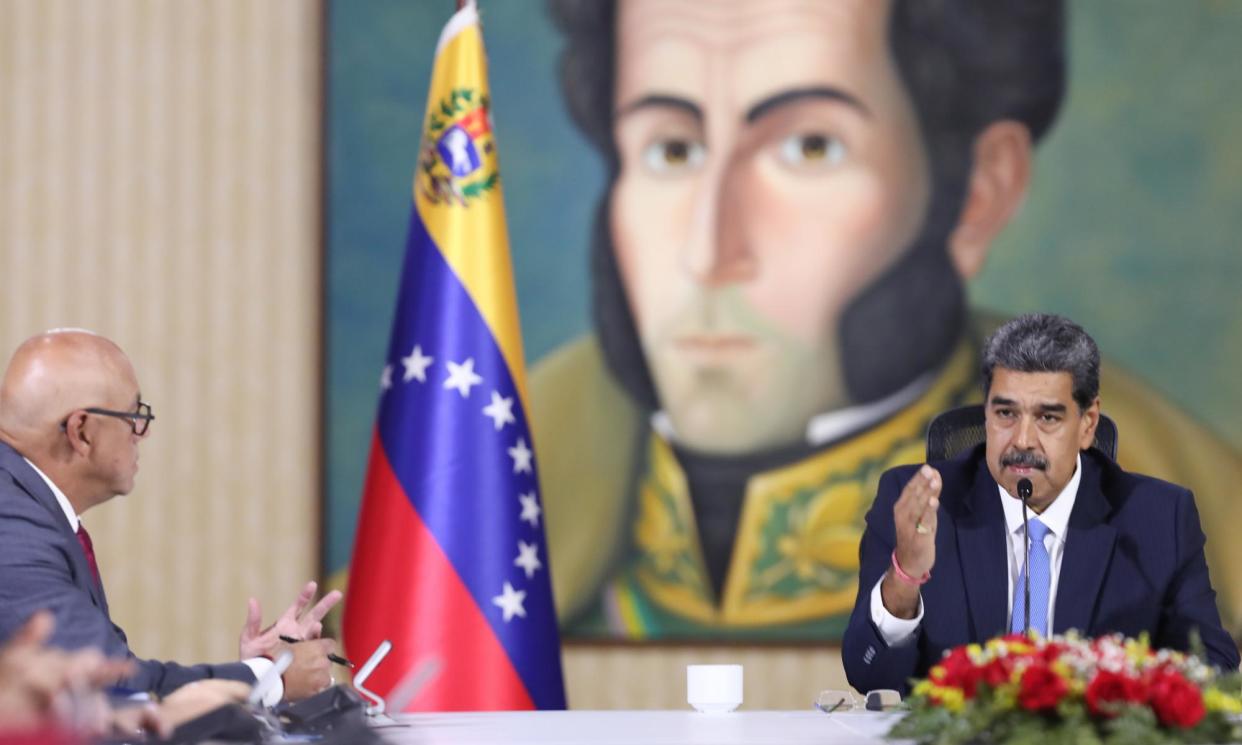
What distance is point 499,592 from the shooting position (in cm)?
361

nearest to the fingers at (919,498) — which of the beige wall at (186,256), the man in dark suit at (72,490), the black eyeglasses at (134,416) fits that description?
the man in dark suit at (72,490)

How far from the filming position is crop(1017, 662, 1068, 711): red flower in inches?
68.3

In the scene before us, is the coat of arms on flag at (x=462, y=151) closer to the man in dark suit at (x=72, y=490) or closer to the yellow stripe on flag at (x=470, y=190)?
the yellow stripe on flag at (x=470, y=190)

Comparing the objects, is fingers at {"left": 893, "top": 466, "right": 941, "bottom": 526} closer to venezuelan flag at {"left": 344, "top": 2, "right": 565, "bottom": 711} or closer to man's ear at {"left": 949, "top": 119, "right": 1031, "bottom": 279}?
venezuelan flag at {"left": 344, "top": 2, "right": 565, "bottom": 711}

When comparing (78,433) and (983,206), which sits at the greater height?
(983,206)

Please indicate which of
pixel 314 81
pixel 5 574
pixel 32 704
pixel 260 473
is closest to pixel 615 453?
pixel 260 473

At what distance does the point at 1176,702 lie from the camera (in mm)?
1728

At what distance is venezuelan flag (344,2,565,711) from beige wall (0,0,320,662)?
0.50 m

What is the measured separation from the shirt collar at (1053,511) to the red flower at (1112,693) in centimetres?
91

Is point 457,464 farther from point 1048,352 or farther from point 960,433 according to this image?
point 1048,352

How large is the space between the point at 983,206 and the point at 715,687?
198cm

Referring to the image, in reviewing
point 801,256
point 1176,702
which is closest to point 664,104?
point 801,256

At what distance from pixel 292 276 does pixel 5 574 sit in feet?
6.75

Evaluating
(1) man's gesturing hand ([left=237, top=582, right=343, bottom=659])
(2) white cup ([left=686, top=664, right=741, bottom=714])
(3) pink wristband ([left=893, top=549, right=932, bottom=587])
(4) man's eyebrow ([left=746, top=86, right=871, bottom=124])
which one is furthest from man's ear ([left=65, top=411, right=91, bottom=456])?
(4) man's eyebrow ([left=746, top=86, right=871, bottom=124])
